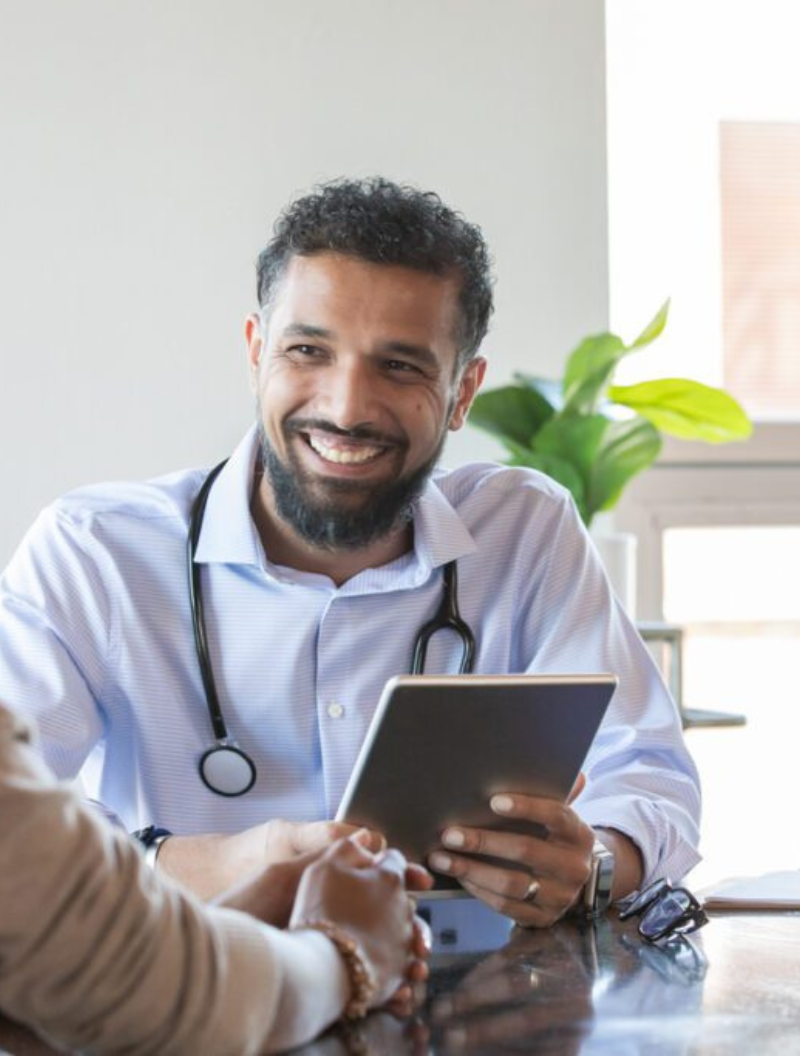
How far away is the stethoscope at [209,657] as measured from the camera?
5.85 ft

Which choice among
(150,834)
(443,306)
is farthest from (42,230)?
(150,834)

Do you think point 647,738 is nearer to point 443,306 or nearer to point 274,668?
point 274,668

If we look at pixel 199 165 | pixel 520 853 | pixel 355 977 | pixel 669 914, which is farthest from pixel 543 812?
pixel 199 165

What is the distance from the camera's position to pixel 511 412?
3086 millimetres

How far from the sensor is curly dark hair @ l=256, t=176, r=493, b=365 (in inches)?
74.8

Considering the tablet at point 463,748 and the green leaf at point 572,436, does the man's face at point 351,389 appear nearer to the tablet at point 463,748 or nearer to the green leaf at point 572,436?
the tablet at point 463,748

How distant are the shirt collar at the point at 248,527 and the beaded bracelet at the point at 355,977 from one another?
A: 80cm

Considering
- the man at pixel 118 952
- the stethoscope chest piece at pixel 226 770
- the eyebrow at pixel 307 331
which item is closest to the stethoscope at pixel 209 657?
the stethoscope chest piece at pixel 226 770

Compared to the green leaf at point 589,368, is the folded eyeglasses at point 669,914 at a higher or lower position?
lower

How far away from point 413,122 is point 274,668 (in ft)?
5.57

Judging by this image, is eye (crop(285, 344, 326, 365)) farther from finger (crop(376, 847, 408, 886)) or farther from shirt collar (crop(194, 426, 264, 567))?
finger (crop(376, 847, 408, 886))

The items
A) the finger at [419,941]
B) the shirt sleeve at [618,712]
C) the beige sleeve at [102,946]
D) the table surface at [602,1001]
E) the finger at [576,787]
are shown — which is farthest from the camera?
the shirt sleeve at [618,712]

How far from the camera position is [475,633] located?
195cm

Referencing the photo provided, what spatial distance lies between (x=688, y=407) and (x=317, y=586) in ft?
4.80
